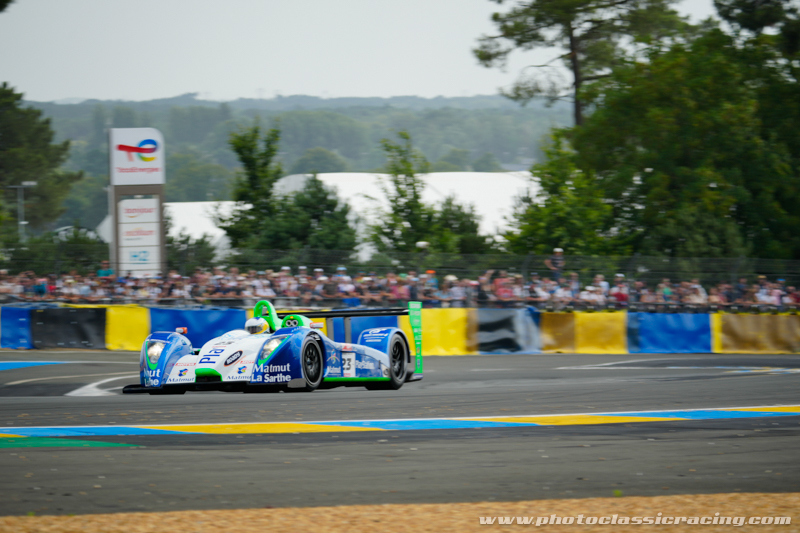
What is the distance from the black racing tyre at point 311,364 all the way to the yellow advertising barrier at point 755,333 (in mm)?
11947

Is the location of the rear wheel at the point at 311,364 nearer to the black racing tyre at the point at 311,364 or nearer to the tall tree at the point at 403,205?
the black racing tyre at the point at 311,364

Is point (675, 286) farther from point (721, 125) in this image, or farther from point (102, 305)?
point (721, 125)

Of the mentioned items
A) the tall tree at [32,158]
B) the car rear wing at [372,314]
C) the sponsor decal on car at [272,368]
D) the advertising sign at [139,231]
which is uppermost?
the tall tree at [32,158]

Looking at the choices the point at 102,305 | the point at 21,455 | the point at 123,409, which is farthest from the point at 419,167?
the point at 21,455

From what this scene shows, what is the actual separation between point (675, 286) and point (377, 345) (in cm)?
1052

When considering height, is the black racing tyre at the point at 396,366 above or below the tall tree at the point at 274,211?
below

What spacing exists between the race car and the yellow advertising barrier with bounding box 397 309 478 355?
7.19 m

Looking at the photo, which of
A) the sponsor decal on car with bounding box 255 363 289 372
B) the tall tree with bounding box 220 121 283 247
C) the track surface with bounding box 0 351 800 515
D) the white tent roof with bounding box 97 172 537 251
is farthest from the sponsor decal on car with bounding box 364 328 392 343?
the white tent roof with bounding box 97 172 537 251

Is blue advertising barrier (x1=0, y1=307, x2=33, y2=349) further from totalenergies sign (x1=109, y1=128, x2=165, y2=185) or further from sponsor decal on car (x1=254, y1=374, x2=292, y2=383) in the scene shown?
sponsor decal on car (x1=254, y1=374, x2=292, y2=383)

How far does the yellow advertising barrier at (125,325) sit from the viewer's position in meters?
18.2

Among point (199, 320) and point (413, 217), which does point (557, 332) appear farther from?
point (413, 217)

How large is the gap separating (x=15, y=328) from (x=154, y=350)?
831cm

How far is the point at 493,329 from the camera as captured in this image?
19.5m

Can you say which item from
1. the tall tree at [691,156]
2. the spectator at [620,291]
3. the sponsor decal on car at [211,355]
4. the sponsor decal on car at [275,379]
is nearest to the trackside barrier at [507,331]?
the spectator at [620,291]
